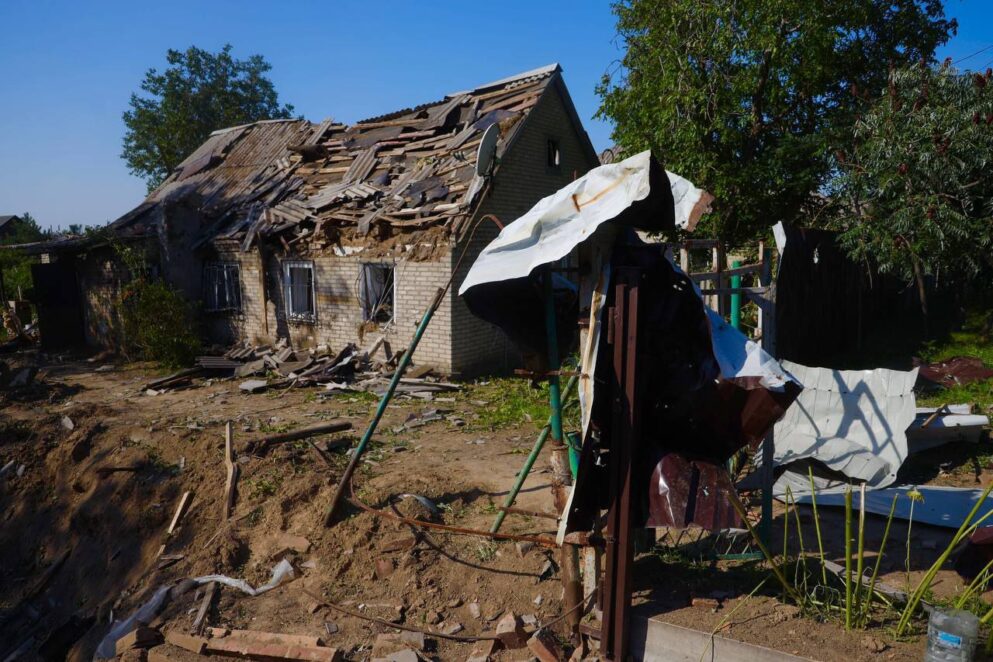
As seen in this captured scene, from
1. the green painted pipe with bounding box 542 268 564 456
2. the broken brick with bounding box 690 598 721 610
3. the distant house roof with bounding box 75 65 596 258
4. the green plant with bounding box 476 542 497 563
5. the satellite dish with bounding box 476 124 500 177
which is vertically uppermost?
the distant house roof with bounding box 75 65 596 258

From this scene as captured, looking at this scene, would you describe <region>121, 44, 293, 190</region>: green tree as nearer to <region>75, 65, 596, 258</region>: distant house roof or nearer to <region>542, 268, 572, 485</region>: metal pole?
<region>75, 65, 596, 258</region>: distant house roof

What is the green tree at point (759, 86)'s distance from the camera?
12.5 metres

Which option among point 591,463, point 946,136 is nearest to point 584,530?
point 591,463

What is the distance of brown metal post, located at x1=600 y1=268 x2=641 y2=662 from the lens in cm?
340

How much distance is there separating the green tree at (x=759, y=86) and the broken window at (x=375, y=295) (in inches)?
264

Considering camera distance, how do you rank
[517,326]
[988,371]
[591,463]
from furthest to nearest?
[988,371], [517,326], [591,463]

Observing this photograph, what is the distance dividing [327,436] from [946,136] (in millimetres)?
10292

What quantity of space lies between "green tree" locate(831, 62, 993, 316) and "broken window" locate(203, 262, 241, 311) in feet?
41.9

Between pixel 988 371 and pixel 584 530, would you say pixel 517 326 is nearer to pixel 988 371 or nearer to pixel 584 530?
pixel 584 530

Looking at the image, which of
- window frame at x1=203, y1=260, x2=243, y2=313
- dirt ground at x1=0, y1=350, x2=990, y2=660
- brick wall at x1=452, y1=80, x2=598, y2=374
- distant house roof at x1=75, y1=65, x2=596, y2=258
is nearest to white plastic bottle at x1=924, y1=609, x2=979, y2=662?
dirt ground at x1=0, y1=350, x2=990, y2=660

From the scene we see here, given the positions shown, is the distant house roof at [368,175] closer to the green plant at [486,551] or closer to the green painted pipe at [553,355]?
the green plant at [486,551]

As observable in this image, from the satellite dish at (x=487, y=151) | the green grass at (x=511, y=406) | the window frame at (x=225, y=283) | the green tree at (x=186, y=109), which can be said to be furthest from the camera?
the green tree at (x=186, y=109)

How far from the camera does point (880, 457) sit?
6055 millimetres

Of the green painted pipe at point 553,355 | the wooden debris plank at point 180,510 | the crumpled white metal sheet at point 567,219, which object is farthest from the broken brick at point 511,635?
the wooden debris plank at point 180,510
